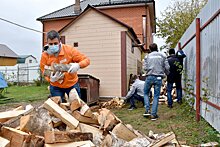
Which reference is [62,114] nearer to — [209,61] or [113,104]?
[209,61]

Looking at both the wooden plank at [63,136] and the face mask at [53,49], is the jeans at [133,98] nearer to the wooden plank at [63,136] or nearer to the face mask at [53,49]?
the face mask at [53,49]

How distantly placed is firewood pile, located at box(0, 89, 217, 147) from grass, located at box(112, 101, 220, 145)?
92 centimetres

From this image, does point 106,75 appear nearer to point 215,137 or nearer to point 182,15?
point 215,137

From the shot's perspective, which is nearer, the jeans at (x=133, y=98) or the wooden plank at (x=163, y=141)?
the wooden plank at (x=163, y=141)

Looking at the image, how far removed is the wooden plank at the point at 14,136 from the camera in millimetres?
2797

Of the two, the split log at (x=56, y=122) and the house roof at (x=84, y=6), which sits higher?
the house roof at (x=84, y=6)

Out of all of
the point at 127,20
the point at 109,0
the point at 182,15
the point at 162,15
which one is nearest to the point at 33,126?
the point at 127,20

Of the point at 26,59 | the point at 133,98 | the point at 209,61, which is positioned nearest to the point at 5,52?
the point at 26,59

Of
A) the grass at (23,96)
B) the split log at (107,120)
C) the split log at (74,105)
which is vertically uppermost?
the split log at (74,105)

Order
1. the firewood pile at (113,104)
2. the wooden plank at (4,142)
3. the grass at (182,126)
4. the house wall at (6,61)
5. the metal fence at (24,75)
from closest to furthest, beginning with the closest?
the wooden plank at (4,142) < the grass at (182,126) < the firewood pile at (113,104) < the metal fence at (24,75) < the house wall at (6,61)

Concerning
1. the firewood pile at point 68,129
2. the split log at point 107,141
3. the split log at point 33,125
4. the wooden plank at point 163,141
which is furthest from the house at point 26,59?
the wooden plank at point 163,141

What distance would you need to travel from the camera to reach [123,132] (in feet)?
11.1

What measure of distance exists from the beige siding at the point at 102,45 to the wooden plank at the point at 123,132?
588 centimetres

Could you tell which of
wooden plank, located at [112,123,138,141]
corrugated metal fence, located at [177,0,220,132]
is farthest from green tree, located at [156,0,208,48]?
wooden plank, located at [112,123,138,141]
